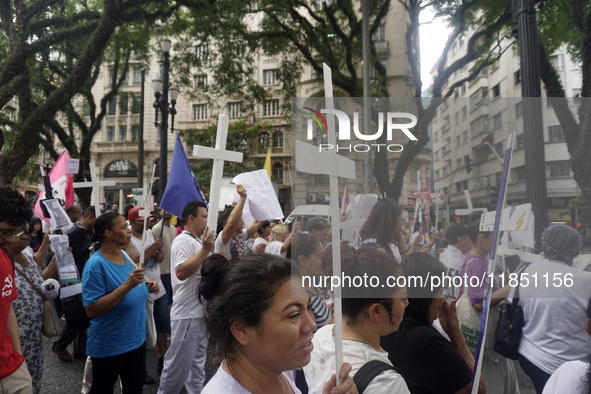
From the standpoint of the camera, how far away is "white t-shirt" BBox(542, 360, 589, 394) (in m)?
1.55

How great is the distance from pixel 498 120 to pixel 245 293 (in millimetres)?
1077

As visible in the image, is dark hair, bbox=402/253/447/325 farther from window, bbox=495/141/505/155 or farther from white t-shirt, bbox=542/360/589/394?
white t-shirt, bbox=542/360/589/394

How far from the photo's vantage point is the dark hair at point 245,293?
146 cm

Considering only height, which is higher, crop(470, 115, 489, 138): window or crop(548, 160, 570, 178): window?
crop(470, 115, 489, 138): window

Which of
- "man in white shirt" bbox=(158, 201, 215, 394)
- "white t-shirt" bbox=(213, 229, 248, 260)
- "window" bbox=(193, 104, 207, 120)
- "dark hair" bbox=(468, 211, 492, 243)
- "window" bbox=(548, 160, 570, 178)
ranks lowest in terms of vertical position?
"man in white shirt" bbox=(158, 201, 215, 394)

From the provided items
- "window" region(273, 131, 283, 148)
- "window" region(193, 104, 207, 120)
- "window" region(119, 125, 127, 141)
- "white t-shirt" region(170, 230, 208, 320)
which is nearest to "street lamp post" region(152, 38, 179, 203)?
"white t-shirt" region(170, 230, 208, 320)

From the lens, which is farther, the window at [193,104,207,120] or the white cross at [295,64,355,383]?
the window at [193,104,207,120]

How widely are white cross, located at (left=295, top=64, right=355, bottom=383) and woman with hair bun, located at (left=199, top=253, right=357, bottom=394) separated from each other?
16 cm

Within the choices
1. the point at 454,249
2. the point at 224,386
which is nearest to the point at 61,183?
the point at 224,386

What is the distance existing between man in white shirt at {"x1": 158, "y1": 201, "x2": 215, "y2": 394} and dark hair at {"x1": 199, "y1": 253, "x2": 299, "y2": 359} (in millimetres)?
1672

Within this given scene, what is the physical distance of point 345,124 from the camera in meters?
1.39

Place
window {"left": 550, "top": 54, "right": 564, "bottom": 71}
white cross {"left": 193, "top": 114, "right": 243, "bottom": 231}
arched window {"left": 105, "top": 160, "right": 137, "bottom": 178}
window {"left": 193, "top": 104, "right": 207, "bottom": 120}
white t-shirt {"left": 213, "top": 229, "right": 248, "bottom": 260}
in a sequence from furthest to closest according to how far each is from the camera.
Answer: arched window {"left": 105, "top": 160, "right": 137, "bottom": 178}
window {"left": 193, "top": 104, "right": 207, "bottom": 120}
window {"left": 550, "top": 54, "right": 564, "bottom": 71}
white t-shirt {"left": 213, "top": 229, "right": 248, "bottom": 260}
white cross {"left": 193, "top": 114, "right": 243, "bottom": 231}

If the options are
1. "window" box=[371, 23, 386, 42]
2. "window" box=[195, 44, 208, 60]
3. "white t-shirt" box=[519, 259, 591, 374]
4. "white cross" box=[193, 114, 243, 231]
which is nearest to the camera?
"white t-shirt" box=[519, 259, 591, 374]

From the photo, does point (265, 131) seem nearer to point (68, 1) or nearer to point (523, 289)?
point (68, 1)
